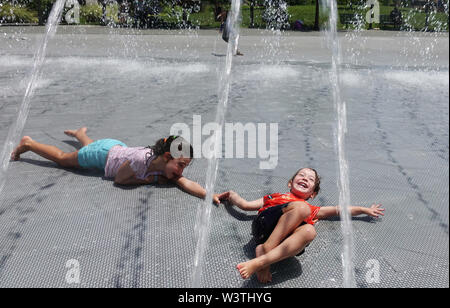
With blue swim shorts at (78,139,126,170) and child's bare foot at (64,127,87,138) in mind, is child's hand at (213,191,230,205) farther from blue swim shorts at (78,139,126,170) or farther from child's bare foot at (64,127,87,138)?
child's bare foot at (64,127,87,138)

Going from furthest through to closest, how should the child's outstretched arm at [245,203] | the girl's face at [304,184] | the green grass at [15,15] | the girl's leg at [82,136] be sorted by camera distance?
1. the green grass at [15,15]
2. the girl's leg at [82,136]
3. the child's outstretched arm at [245,203]
4. the girl's face at [304,184]

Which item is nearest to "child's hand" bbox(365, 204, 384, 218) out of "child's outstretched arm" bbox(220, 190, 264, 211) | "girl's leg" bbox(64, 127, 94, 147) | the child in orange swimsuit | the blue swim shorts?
the child in orange swimsuit

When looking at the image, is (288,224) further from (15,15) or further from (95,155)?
(15,15)

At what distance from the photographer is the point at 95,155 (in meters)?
3.47

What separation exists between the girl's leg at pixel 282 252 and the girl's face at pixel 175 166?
1.22 m

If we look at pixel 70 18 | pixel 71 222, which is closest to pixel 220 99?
pixel 71 222

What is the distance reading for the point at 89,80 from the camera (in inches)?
278

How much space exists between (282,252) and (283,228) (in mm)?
141

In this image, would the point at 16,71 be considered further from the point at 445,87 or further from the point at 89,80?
the point at 445,87

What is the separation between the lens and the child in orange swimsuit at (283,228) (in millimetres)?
2115

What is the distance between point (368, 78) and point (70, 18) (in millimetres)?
17553

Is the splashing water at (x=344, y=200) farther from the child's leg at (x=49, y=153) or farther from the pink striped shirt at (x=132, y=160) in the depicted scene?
the child's leg at (x=49, y=153)

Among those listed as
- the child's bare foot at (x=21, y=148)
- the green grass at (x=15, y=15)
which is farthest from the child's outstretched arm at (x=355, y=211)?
the green grass at (x=15, y=15)

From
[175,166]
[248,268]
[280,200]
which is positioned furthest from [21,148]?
[248,268]
